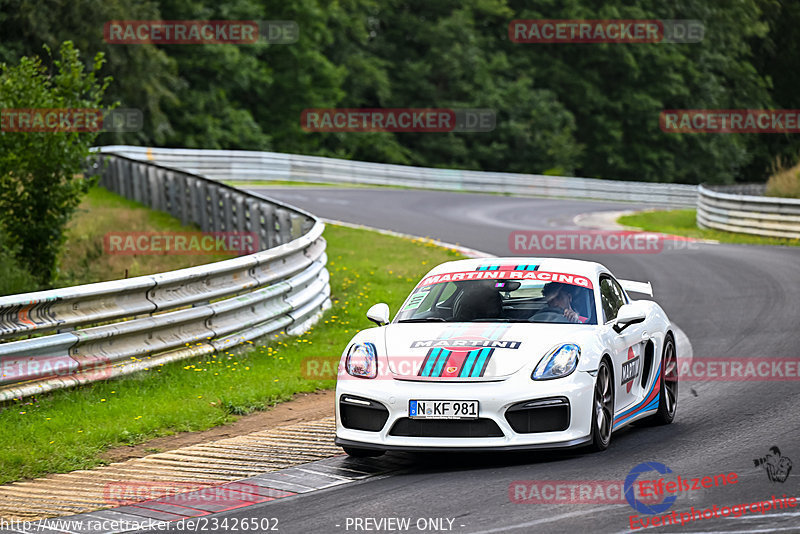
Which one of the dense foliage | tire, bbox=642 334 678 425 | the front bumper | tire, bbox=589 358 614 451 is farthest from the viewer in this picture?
the dense foliage

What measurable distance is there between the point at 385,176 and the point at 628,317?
3575 cm

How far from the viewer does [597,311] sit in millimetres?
8617

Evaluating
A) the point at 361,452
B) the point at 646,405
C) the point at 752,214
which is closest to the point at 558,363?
the point at 361,452

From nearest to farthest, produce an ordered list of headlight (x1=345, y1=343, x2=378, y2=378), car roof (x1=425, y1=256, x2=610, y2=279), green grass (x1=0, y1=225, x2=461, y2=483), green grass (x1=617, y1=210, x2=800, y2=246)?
headlight (x1=345, y1=343, x2=378, y2=378) < green grass (x1=0, y1=225, x2=461, y2=483) < car roof (x1=425, y1=256, x2=610, y2=279) < green grass (x1=617, y1=210, x2=800, y2=246)

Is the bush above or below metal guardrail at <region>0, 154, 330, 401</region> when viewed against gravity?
→ below

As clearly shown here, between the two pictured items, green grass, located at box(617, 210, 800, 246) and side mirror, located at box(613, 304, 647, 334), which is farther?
green grass, located at box(617, 210, 800, 246)

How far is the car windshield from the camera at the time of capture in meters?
8.54

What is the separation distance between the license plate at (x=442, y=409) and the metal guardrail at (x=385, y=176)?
29.6 meters

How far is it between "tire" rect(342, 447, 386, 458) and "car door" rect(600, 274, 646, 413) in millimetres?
1784

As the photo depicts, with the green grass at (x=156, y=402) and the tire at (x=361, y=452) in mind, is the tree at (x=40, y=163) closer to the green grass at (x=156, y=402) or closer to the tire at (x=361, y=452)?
the green grass at (x=156, y=402)

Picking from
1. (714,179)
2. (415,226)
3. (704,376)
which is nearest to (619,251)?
(415,226)

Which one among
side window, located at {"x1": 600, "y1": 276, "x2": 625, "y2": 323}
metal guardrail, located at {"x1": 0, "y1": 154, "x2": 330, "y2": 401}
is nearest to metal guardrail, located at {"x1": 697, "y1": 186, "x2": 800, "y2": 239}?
metal guardrail, located at {"x1": 0, "y1": 154, "x2": 330, "y2": 401}

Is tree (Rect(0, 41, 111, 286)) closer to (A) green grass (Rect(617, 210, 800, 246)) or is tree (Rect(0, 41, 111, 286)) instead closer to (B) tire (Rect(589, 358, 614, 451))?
(B) tire (Rect(589, 358, 614, 451))

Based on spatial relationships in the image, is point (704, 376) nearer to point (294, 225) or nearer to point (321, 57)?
point (294, 225)
